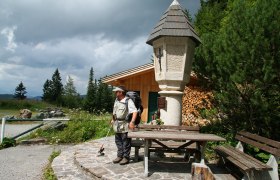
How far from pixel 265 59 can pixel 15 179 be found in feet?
21.0

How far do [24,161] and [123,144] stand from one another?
3.81 m

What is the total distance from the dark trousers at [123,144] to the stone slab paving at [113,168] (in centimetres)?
28

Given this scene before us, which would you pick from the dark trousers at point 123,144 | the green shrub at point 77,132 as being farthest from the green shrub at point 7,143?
the dark trousers at point 123,144

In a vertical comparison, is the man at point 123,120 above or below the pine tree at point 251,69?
below

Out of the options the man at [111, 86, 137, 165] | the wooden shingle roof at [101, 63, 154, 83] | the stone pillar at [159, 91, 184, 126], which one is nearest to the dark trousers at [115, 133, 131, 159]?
the man at [111, 86, 137, 165]

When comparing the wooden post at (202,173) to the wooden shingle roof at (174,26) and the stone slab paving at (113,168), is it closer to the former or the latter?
the stone slab paving at (113,168)

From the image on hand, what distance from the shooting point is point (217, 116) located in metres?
8.78

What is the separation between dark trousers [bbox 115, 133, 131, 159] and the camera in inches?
267

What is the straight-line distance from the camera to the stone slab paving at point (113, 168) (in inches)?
243

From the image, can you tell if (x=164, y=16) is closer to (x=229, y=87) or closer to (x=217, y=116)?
(x=229, y=87)

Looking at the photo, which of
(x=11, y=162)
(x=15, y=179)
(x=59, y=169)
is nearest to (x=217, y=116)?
(x=59, y=169)

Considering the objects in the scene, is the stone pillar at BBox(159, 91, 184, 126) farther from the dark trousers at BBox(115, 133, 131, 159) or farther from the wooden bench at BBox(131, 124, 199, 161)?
the dark trousers at BBox(115, 133, 131, 159)

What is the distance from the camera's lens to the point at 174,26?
Result: 7.68m

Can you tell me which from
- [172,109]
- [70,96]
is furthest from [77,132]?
[70,96]
